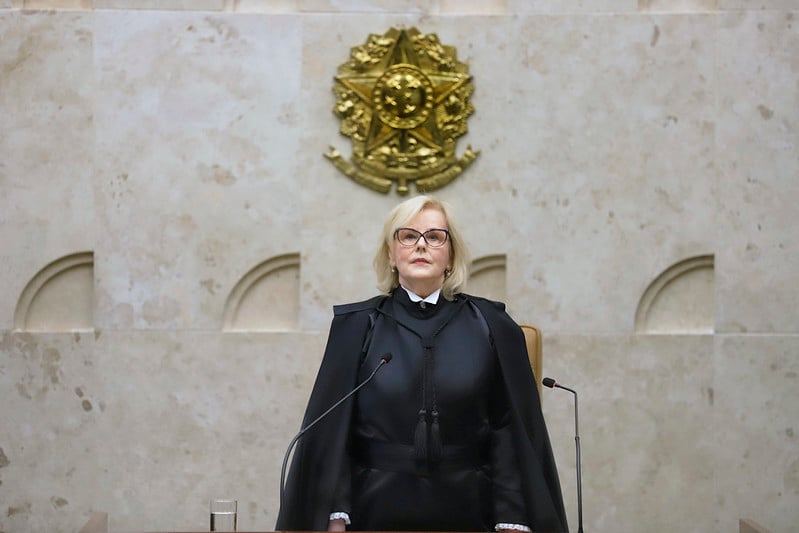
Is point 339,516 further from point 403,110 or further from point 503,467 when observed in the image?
point 403,110

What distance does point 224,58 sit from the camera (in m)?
5.01

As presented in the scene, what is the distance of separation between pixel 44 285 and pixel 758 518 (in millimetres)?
3040

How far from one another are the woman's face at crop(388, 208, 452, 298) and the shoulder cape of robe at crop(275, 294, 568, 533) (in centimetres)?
17

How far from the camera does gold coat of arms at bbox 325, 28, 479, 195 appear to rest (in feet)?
16.3

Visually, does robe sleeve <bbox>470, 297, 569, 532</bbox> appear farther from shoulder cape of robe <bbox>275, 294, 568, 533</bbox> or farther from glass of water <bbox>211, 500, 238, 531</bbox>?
glass of water <bbox>211, 500, 238, 531</bbox>

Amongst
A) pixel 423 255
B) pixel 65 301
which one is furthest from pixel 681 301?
pixel 65 301

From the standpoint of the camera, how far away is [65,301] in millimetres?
5125

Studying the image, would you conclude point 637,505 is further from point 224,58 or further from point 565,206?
point 224,58

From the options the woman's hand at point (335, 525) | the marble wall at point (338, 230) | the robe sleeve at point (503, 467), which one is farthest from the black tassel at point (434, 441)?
the marble wall at point (338, 230)

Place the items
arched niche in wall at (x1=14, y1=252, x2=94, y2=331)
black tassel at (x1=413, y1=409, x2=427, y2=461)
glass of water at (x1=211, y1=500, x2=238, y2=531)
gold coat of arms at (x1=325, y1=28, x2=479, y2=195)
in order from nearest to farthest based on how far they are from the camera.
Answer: glass of water at (x1=211, y1=500, x2=238, y2=531) → black tassel at (x1=413, y1=409, x2=427, y2=461) → gold coat of arms at (x1=325, y1=28, x2=479, y2=195) → arched niche in wall at (x1=14, y1=252, x2=94, y2=331)

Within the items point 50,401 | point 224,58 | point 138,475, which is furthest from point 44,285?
point 224,58

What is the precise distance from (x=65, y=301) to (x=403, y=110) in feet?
Answer: 5.22

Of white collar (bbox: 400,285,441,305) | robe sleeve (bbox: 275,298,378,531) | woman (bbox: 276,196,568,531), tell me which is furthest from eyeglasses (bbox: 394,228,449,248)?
robe sleeve (bbox: 275,298,378,531)

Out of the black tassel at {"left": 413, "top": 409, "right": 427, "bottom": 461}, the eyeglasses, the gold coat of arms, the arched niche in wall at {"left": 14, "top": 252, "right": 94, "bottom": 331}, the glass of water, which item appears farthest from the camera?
the arched niche in wall at {"left": 14, "top": 252, "right": 94, "bottom": 331}
